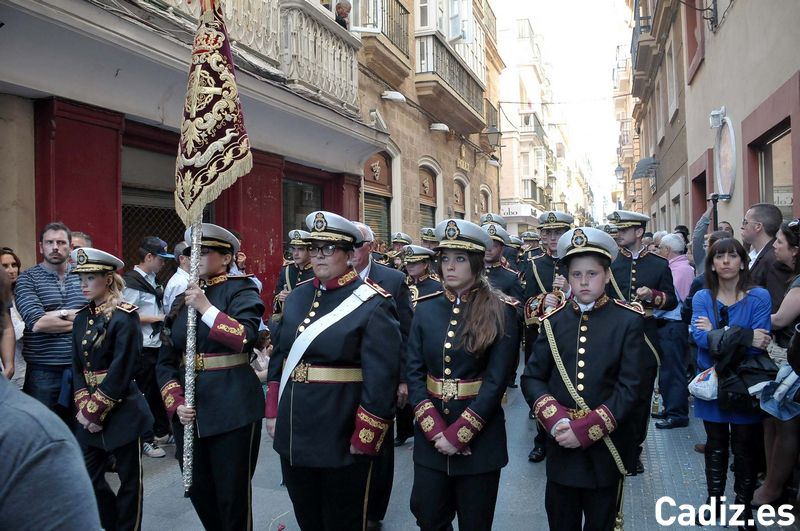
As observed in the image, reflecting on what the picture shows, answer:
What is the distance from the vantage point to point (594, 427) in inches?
130

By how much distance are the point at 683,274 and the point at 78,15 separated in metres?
6.99

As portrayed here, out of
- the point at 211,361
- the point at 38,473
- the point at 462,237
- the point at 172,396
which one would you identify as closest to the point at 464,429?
the point at 462,237

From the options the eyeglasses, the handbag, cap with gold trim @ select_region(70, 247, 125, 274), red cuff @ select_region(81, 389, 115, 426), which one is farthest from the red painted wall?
the handbag

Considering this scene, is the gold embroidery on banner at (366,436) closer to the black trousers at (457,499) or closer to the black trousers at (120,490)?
the black trousers at (457,499)

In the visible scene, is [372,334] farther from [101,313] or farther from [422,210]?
[422,210]

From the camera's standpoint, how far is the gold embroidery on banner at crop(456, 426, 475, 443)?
3.33 meters

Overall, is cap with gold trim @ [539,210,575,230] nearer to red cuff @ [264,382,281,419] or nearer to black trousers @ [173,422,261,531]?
red cuff @ [264,382,281,419]

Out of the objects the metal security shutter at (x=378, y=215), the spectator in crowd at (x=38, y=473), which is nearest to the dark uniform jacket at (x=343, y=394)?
the spectator in crowd at (x=38, y=473)

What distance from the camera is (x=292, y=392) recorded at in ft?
11.7

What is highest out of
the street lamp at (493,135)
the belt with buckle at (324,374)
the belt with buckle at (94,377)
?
the street lamp at (493,135)

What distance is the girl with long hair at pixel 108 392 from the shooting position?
13.3 ft

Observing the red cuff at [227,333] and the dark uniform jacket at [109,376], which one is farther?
the dark uniform jacket at [109,376]

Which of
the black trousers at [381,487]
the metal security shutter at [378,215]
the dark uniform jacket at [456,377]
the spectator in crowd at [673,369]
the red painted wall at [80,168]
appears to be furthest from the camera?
the metal security shutter at [378,215]

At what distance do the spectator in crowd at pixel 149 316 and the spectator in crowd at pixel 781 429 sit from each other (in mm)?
5177
